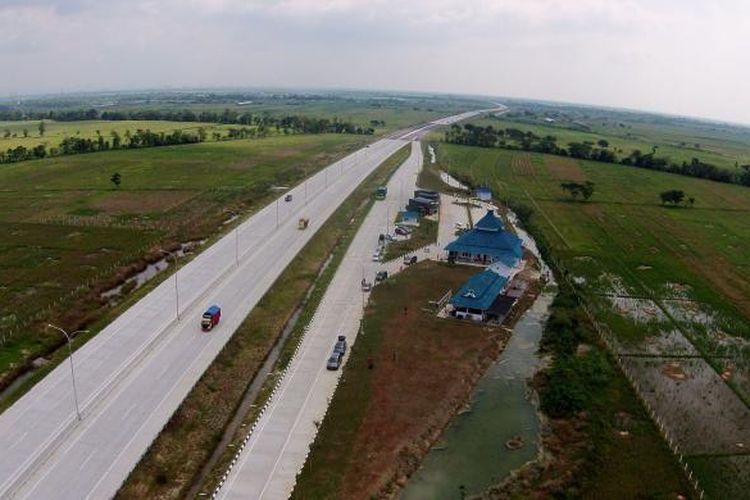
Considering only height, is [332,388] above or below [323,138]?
below

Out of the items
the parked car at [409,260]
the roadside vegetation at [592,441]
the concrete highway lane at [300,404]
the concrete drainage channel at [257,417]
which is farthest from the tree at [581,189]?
the concrete drainage channel at [257,417]

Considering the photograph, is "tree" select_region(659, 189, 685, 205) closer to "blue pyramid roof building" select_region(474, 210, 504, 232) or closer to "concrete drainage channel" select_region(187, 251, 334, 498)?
"blue pyramid roof building" select_region(474, 210, 504, 232)

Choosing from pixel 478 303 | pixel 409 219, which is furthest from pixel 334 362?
pixel 409 219

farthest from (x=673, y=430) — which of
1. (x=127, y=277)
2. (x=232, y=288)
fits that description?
(x=127, y=277)

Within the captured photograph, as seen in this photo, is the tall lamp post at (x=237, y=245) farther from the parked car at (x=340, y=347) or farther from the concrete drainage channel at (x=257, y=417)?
the parked car at (x=340, y=347)

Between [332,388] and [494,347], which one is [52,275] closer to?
[332,388]

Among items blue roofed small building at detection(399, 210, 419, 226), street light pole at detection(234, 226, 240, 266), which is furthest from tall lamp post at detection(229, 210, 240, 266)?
blue roofed small building at detection(399, 210, 419, 226)
